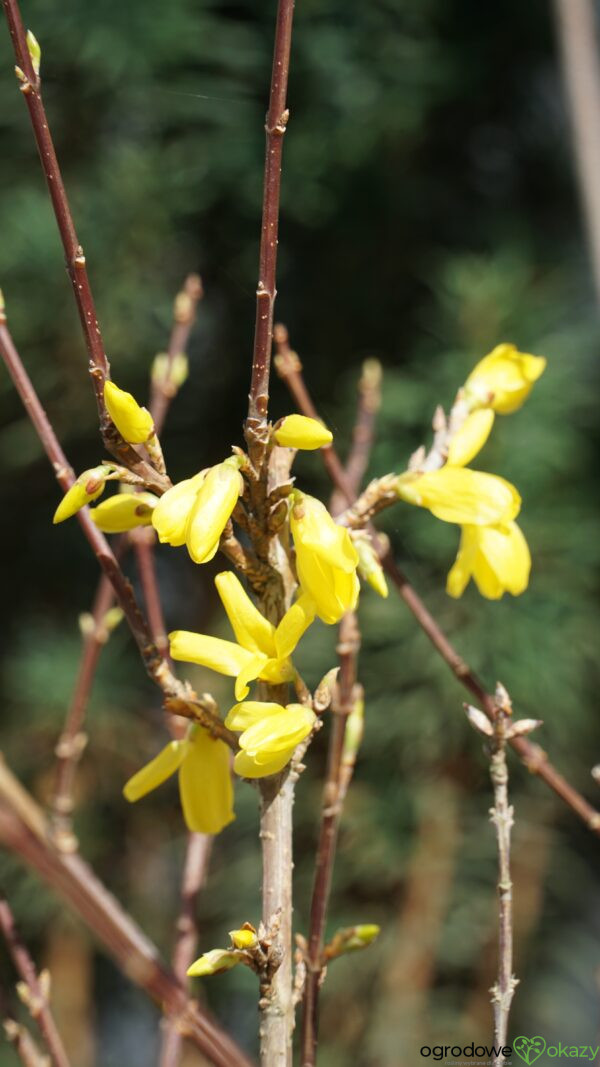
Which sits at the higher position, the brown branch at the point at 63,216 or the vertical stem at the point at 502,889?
the brown branch at the point at 63,216

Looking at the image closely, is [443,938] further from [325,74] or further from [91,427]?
[325,74]

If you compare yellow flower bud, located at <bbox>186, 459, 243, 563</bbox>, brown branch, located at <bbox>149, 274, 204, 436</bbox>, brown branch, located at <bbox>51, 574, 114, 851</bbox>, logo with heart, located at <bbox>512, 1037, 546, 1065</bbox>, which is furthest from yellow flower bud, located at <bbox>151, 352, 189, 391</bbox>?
logo with heart, located at <bbox>512, 1037, 546, 1065</bbox>

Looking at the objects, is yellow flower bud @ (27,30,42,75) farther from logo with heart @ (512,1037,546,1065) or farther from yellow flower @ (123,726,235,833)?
logo with heart @ (512,1037,546,1065)

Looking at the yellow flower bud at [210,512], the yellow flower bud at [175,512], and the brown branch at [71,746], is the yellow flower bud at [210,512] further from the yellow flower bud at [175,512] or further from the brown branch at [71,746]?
the brown branch at [71,746]

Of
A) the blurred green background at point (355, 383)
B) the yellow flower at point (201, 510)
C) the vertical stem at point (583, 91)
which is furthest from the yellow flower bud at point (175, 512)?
the blurred green background at point (355, 383)

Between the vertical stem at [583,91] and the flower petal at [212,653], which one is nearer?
the flower petal at [212,653]

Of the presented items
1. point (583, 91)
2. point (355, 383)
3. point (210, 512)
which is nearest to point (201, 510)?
point (210, 512)
